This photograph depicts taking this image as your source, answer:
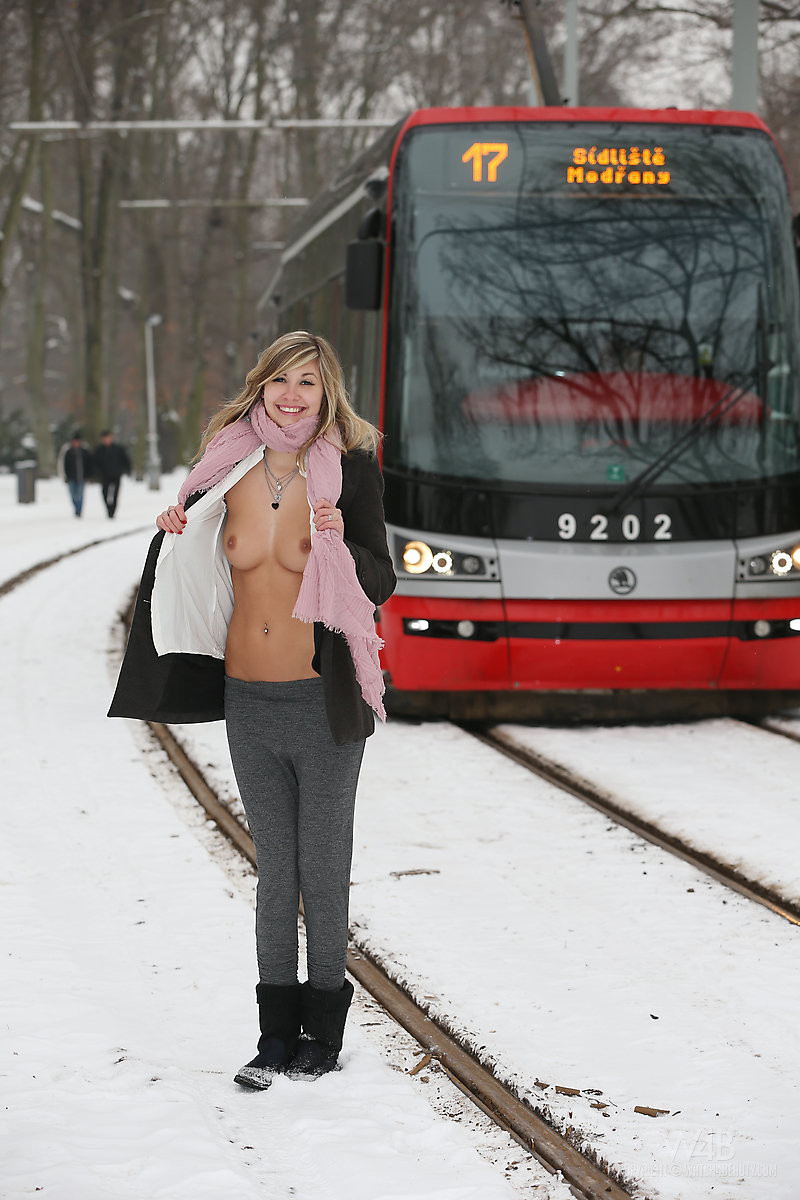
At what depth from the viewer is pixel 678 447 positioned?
9.30 m

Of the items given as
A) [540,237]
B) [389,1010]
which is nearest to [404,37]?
[540,237]

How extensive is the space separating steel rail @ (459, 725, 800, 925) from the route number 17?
293 cm

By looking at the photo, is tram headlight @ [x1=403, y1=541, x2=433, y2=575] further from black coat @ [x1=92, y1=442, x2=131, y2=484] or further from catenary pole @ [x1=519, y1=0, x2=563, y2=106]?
black coat @ [x1=92, y1=442, x2=131, y2=484]

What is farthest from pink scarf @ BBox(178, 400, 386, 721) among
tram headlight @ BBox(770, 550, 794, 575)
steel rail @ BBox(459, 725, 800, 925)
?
tram headlight @ BBox(770, 550, 794, 575)

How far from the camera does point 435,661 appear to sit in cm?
924

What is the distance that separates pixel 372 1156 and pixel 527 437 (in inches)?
233

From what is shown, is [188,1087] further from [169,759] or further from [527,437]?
[527,437]

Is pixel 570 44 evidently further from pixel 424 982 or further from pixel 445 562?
pixel 424 982

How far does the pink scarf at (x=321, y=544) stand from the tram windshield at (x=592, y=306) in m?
5.11

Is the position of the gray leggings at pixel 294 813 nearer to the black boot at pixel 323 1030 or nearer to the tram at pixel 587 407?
the black boot at pixel 323 1030

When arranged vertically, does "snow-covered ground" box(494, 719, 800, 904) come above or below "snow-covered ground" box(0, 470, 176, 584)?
above

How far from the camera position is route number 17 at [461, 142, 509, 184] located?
9539 mm

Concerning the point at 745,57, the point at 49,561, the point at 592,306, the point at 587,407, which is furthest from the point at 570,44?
the point at 587,407

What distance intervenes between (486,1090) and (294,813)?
2.56 feet
